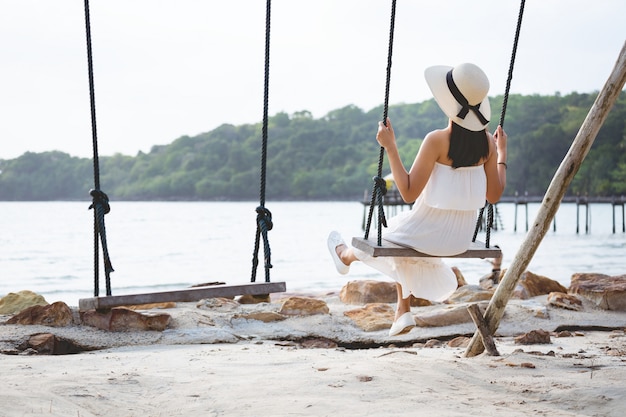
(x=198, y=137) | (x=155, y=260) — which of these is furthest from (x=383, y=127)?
(x=198, y=137)

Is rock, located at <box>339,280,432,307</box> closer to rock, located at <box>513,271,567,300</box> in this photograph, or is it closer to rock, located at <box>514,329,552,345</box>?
rock, located at <box>513,271,567,300</box>

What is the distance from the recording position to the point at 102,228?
5332mm

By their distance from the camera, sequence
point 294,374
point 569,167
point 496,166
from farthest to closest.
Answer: point 496,166 → point 569,167 → point 294,374

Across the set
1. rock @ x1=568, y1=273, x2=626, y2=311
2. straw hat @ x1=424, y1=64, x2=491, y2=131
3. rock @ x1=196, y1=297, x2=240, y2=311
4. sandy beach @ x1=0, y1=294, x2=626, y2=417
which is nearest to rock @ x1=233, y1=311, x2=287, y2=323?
sandy beach @ x1=0, y1=294, x2=626, y2=417

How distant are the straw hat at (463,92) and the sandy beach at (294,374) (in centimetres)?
142

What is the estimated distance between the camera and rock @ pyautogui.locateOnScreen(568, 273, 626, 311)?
7.30 metres

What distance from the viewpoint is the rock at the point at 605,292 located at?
24.0 ft

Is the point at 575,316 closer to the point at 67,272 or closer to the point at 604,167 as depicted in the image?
the point at 67,272

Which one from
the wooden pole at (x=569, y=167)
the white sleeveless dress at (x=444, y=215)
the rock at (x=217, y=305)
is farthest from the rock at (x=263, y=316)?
the wooden pole at (x=569, y=167)

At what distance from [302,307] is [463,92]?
263 cm

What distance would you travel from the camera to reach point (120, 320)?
5.93 m

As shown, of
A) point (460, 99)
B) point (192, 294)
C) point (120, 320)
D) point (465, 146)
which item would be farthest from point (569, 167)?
point (120, 320)

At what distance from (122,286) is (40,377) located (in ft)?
56.7

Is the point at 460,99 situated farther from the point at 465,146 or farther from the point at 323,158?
the point at 323,158
